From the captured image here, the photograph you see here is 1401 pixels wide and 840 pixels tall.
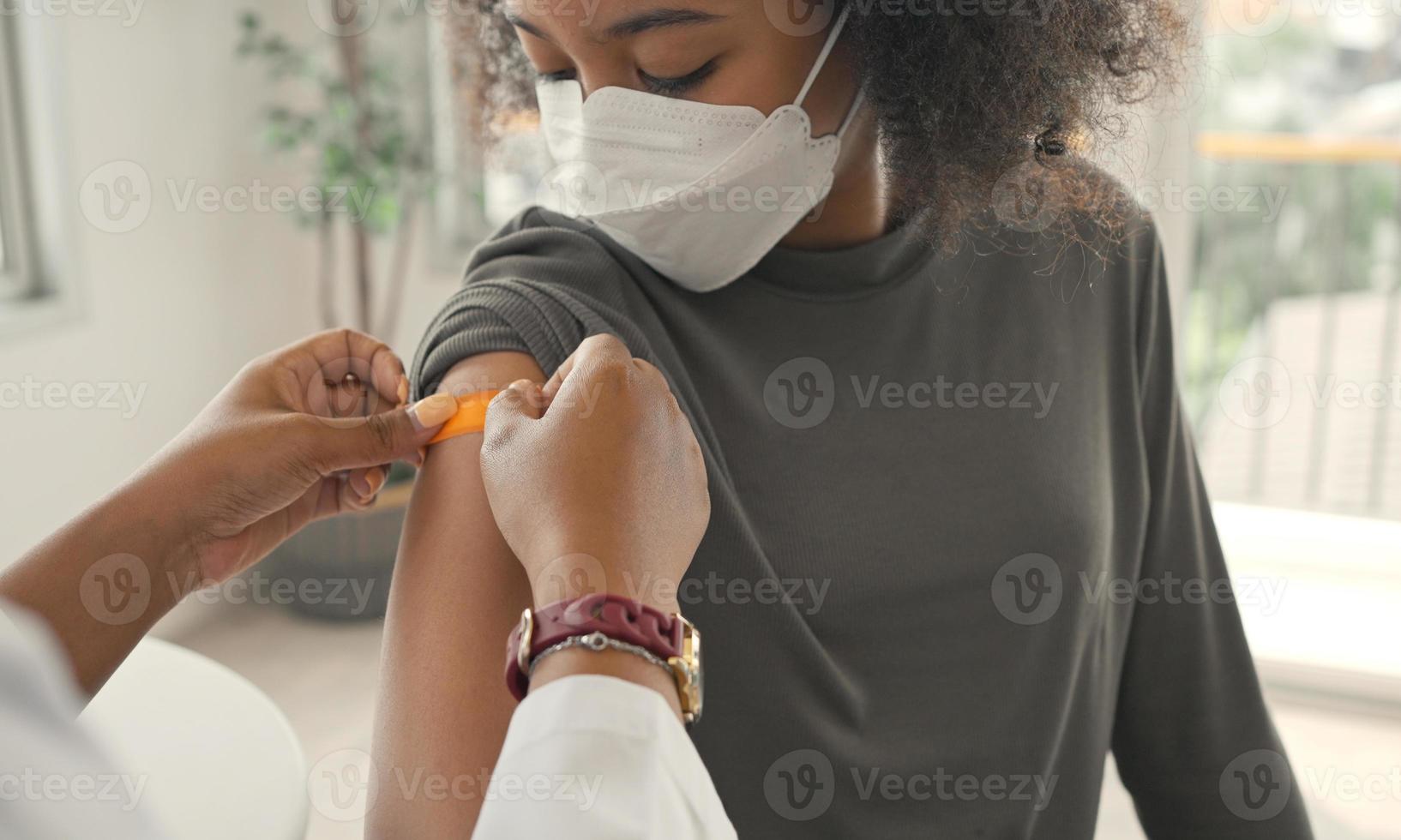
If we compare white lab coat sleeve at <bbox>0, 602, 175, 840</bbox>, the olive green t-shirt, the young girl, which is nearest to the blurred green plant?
the young girl

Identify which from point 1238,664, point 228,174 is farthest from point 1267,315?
point 228,174

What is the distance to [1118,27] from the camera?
1.10 meters

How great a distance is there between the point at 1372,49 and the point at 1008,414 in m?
2.74

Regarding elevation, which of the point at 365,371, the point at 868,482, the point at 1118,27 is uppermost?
the point at 1118,27

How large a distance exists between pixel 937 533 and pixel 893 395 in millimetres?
130

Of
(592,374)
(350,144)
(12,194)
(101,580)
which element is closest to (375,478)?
(101,580)

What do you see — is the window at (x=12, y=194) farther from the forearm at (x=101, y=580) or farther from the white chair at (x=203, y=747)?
the forearm at (x=101, y=580)

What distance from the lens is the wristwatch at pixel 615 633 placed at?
60 cm

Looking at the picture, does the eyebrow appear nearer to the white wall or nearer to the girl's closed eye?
the girl's closed eye

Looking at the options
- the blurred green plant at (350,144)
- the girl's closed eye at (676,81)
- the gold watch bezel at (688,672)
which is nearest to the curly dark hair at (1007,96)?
the girl's closed eye at (676,81)

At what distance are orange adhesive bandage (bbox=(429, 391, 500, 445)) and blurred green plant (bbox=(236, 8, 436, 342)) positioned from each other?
2171 millimetres

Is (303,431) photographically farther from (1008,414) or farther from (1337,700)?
(1337,700)

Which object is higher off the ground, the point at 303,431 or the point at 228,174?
the point at 228,174

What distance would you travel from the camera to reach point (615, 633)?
604 mm
